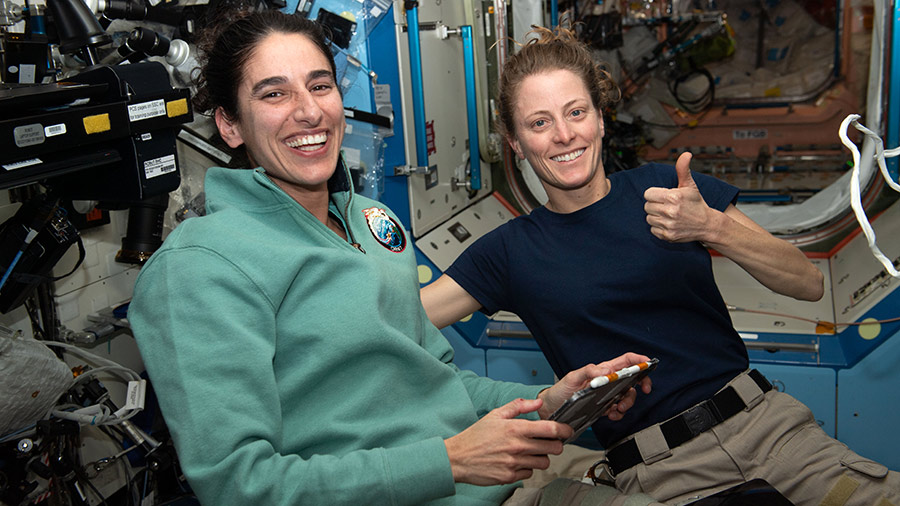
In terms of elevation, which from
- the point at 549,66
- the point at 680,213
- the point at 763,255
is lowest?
the point at 763,255

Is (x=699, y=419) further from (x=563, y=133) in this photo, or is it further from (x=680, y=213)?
(x=563, y=133)

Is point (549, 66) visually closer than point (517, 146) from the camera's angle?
Yes

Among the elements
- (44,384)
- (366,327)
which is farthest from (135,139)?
(366,327)

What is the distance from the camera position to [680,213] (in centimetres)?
191

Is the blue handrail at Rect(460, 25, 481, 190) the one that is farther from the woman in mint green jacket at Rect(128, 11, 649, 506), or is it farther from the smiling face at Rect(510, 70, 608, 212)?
the woman in mint green jacket at Rect(128, 11, 649, 506)

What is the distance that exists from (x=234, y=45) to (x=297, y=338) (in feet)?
2.30

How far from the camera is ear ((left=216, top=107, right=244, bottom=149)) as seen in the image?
1.70 m

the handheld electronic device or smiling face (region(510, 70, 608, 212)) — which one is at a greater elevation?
smiling face (region(510, 70, 608, 212))

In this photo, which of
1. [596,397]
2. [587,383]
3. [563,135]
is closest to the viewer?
[596,397]

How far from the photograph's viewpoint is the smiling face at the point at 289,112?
1.60m

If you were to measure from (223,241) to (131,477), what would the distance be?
1.83 meters

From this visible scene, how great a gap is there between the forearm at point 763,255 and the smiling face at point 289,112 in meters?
1.08

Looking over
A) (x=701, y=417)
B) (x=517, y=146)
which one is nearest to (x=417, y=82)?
(x=517, y=146)

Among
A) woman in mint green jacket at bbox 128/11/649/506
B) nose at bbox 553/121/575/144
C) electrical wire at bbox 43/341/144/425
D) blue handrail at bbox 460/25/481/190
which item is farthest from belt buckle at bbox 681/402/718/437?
blue handrail at bbox 460/25/481/190
